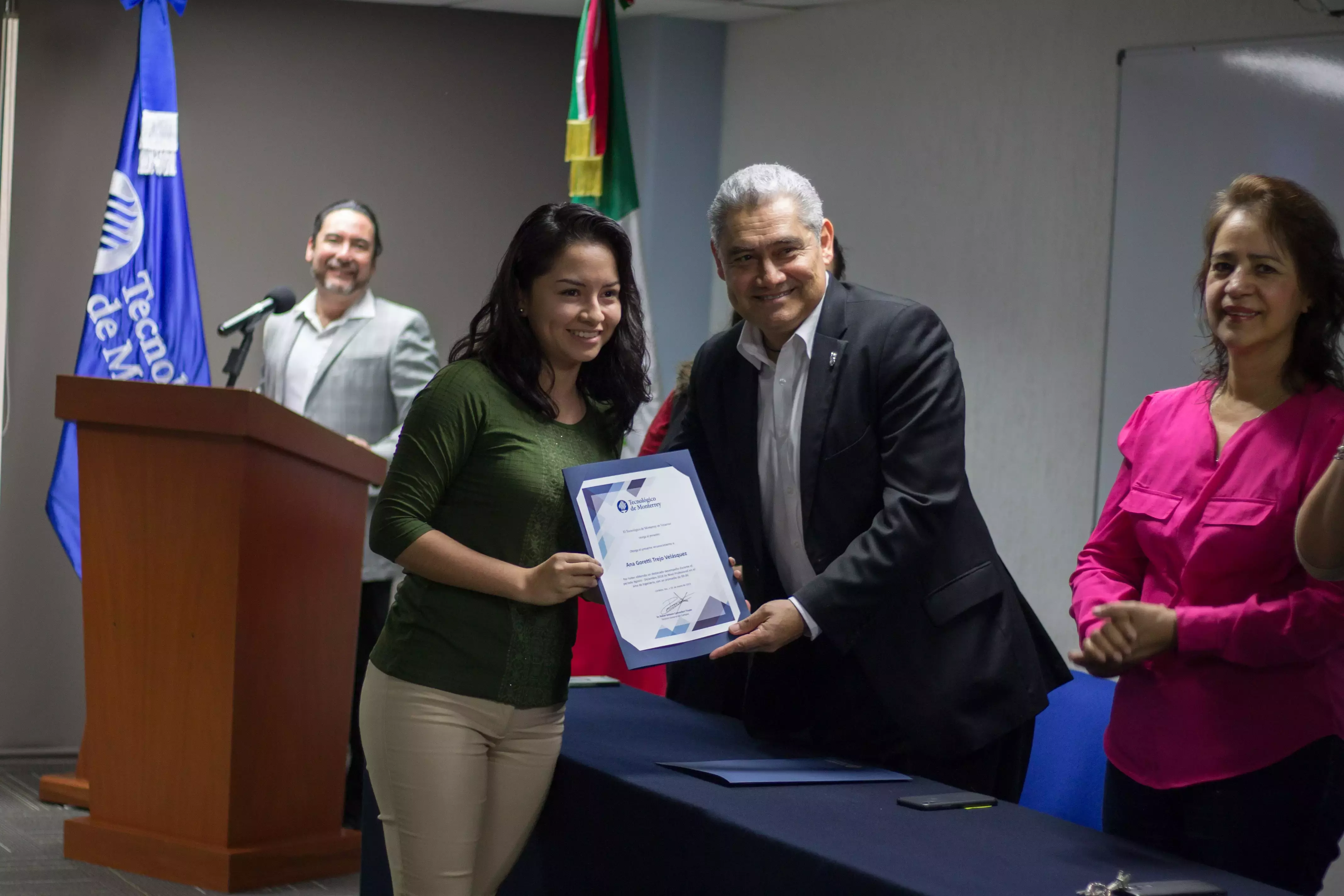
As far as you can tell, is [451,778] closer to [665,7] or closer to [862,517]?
[862,517]

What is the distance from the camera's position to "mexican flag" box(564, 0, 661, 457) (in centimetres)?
486

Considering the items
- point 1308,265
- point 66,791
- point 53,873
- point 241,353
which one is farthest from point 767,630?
point 66,791

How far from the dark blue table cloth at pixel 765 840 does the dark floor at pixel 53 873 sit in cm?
150

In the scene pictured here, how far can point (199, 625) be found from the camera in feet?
11.3

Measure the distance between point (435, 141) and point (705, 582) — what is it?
3.83 meters

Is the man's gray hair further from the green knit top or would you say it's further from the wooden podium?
the wooden podium

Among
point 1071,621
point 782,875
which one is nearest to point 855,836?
point 782,875

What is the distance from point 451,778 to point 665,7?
3.84 m

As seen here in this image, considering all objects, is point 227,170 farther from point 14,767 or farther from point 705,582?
point 705,582

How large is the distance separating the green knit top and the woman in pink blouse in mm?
809

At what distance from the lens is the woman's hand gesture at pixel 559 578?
6.82ft

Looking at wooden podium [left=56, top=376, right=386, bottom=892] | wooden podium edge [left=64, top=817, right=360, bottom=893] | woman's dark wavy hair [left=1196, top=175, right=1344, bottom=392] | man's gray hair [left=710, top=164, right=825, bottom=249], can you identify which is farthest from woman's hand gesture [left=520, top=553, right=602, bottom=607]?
wooden podium edge [left=64, top=817, right=360, bottom=893]

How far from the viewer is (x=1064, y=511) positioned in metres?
4.50
